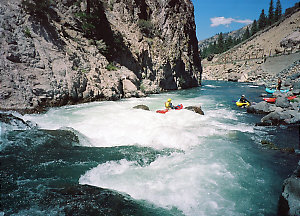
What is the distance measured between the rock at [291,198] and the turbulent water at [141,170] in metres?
0.32

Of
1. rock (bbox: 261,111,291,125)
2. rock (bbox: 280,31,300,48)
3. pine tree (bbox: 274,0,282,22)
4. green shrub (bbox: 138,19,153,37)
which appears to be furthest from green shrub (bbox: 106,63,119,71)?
pine tree (bbox: 274,0,282,22)

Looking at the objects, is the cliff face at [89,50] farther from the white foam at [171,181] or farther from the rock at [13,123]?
the white foam at [171,181]

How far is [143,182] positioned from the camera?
4203 millimetres

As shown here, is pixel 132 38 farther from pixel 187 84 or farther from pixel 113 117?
pixel 113 117

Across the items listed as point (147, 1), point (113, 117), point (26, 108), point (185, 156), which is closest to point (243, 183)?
point (185, 156)

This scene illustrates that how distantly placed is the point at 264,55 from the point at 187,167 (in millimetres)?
57319

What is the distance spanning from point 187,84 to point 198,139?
80.6ft

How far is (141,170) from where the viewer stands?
15.4ft

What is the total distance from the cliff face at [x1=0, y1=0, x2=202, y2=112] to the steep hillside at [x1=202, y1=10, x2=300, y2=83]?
63.7 ft

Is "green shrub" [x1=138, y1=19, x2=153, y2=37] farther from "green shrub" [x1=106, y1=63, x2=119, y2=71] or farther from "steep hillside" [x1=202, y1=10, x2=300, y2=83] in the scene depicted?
"steep hillside" [x1=202, y1=10, x2=300, y2=83]

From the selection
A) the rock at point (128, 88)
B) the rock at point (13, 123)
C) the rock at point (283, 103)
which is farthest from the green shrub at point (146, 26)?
the rock at point (13, 123)

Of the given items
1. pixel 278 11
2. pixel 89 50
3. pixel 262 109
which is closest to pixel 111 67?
pixel 89 50

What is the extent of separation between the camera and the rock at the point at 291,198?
293 centimetres

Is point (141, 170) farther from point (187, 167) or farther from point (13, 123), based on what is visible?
point (13, 123)
